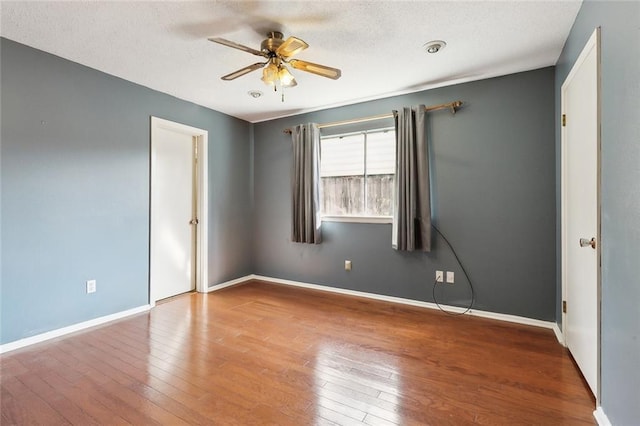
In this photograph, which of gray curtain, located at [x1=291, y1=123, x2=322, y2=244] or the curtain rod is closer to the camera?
the curtain rod

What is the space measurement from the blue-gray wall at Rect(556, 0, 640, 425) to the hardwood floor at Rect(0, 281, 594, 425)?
1.42ft

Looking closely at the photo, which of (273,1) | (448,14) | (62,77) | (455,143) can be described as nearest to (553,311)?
(455,143)

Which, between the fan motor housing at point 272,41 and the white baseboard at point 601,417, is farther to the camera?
the fan motor housing at point 272,41

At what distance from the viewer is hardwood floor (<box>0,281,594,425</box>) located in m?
1.67

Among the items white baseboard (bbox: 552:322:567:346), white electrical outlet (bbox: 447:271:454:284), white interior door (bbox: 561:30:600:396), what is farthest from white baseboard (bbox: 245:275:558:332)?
white interior door (bbox: 561:30:600:396)

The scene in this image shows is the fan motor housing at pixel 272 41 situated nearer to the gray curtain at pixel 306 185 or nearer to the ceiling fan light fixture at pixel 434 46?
the ceiling fan light fixture at pixel 434 46

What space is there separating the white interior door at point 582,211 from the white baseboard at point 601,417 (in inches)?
4.1

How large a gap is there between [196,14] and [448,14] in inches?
68.6

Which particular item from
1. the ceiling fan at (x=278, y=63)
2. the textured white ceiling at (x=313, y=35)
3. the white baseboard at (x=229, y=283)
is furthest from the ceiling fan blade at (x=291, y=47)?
the white baseboard at (x=229, y=283)

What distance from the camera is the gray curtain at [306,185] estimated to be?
404cm

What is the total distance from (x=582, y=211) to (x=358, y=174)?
7.62 feet

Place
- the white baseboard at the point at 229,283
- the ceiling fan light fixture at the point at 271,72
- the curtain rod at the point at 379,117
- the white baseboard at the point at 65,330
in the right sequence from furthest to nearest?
1. the white baseboard at the point at 229,283
2. the curtain rod at the point at 379,117
3. the white baseboard at the point at 65,330
4. the ceiling fan light fixture at the point at 271,72

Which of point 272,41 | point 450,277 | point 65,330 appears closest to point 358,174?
point 450,277

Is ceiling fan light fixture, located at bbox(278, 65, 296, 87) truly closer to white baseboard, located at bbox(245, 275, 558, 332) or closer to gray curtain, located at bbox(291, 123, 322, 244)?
gray curtain, located at bbox(291, 123, 322, 244)
